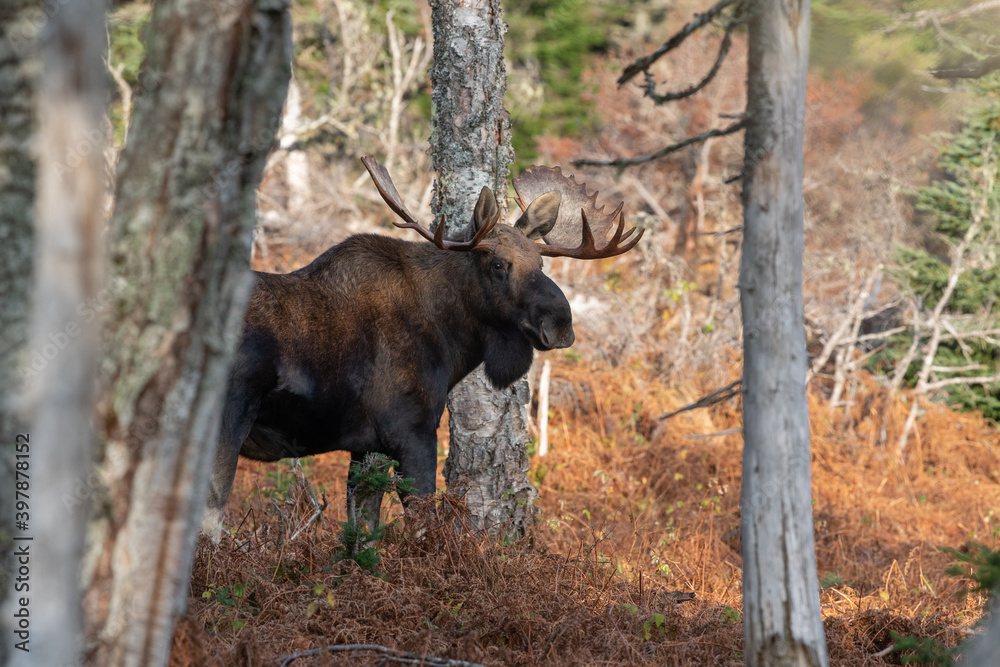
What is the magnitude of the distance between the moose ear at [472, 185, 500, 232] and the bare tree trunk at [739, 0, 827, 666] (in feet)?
7.71

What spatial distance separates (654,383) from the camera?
11031mm

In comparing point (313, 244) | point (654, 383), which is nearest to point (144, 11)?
point (313, 244)

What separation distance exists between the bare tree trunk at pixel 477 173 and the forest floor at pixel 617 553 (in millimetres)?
519

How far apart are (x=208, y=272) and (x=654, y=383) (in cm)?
895

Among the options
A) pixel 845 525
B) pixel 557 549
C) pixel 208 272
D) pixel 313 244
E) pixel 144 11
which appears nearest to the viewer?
pixel 208 272

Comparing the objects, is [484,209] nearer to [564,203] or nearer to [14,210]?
[564,203]

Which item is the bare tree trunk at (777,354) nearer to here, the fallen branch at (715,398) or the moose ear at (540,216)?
the fallen branch at (715,398)

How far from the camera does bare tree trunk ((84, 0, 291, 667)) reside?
2459 mm

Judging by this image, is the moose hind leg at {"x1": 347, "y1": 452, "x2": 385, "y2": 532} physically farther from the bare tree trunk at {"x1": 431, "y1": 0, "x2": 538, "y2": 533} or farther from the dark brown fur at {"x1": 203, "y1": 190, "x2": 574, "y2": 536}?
the bare tree trunk at {"x1": 431, "y1": 0, "x2": 538, "y2": 533}

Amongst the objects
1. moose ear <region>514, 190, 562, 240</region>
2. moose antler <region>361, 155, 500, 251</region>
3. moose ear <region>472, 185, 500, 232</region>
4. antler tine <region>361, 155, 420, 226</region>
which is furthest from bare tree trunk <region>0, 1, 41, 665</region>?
moose ear <region>514, 190, 562, 240</region>

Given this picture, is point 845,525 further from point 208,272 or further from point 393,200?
point 208,272

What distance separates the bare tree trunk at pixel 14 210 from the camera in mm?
2291

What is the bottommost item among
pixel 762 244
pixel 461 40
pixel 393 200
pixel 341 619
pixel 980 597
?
pixel 980 597

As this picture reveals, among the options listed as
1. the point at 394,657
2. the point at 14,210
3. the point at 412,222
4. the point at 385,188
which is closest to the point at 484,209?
the point at 412,222
